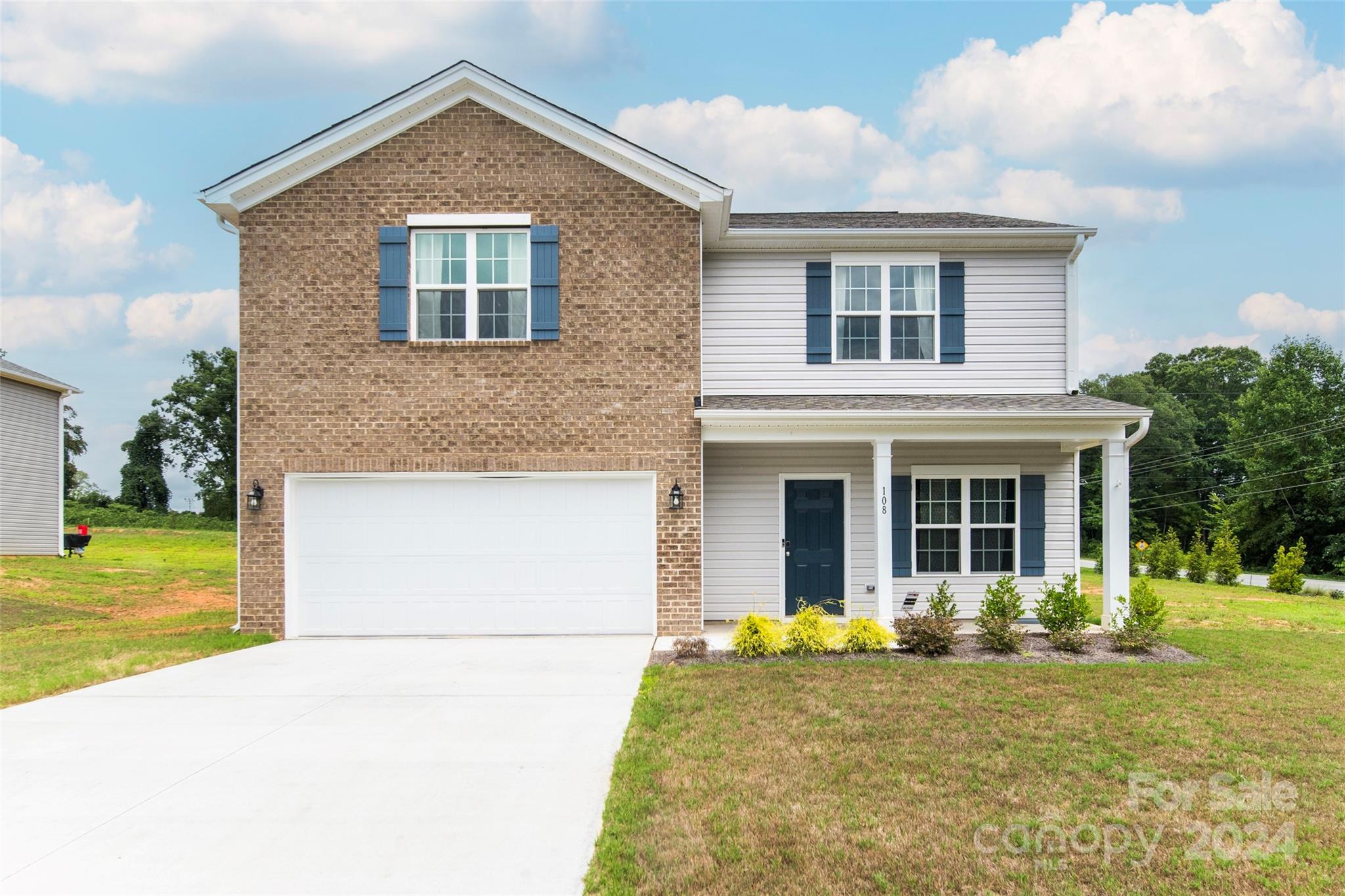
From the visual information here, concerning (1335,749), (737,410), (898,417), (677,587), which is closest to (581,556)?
(677,587)

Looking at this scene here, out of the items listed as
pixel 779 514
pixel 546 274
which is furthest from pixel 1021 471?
pixel 546 274

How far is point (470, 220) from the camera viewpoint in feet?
36.8

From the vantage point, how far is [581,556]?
11.3 m

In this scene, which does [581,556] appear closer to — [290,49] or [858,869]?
[858,869]

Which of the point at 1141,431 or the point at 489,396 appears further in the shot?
the point at 1141,431

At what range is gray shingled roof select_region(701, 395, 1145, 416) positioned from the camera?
1107 cm

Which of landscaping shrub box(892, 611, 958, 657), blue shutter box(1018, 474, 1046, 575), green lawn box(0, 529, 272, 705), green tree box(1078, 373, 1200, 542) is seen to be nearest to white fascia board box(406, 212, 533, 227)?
green lawn box(0, 529, 272, 705)

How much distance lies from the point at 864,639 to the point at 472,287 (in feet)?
22.2

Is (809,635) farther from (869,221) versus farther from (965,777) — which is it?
(869,221)

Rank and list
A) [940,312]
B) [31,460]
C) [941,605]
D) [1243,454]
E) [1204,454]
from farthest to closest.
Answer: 1. [1204,454]
2. [1243,454]
3. [31,460]
4. [940,312]
5. [941,605]

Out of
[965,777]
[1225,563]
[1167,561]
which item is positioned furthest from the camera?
[1167,561]

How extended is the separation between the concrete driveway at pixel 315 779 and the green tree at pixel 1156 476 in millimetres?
46759

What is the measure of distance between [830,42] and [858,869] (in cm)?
1820

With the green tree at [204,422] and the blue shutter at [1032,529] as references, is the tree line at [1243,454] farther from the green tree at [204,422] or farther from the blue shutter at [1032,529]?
the green tree at [204,422]
